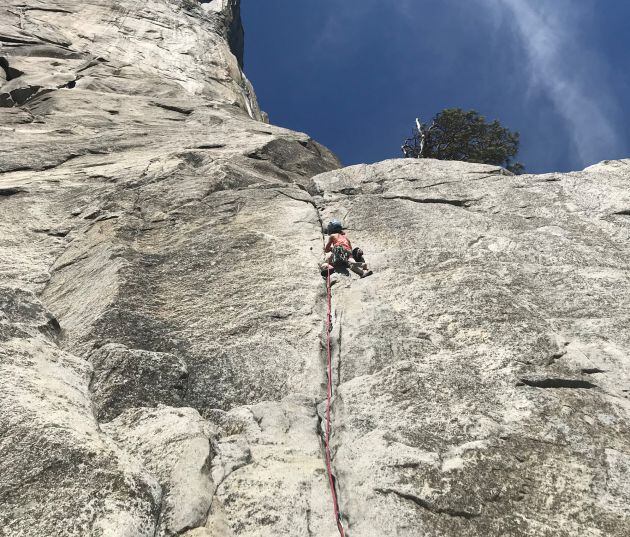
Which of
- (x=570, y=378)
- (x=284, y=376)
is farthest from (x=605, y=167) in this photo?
(x=284, y=376)

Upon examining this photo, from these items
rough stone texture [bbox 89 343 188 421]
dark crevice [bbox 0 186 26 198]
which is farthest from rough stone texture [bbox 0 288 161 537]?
dark crevice [bbox 0 186 26 198]

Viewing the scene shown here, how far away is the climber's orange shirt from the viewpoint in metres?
9.56

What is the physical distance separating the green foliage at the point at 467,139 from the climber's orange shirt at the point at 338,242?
58.4ft

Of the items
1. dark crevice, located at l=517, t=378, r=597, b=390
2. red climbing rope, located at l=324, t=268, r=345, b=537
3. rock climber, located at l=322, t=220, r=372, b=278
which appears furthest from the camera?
rock climber, located at l=322, t=220, r=372, b=278

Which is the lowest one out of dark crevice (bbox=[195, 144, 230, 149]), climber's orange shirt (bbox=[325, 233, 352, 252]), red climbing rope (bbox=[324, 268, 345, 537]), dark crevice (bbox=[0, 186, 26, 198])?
red climbing rope (bbox=[324, 268, 345, 537])

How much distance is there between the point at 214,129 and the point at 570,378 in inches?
508

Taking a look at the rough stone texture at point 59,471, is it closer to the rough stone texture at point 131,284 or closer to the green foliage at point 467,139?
the rough stone texture at point 131,284

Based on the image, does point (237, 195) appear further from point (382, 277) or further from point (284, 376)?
point (284, 376)

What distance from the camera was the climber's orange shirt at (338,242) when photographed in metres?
9.56

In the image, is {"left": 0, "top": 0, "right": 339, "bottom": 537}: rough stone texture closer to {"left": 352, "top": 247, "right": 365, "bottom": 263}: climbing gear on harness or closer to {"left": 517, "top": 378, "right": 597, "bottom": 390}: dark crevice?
{"left": 352, "top": 247, "right": 365, "bottom": 263}: climbing gear on harness

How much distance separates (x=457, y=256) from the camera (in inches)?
351

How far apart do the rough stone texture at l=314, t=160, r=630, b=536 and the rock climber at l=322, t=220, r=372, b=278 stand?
27cm

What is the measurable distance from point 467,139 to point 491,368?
74.1 feet

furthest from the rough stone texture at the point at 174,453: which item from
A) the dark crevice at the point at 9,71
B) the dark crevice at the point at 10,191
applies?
the dark crevice at the point at 9,71
